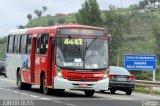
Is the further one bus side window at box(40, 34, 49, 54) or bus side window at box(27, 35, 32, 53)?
bus side window at box(27, 35, 32, 53)

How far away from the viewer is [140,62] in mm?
35500

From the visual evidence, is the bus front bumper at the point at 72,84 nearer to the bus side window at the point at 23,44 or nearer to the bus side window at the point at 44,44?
the bus side window at the point at 44,44

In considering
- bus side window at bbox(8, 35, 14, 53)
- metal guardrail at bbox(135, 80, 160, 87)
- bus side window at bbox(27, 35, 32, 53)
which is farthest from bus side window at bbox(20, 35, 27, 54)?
metal guardrail at bbox(135, 80, 160, 87)

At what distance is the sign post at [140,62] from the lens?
116 feet

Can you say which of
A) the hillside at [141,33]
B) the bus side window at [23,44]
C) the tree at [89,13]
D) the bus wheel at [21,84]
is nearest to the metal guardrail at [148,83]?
the bus wheel at [21,84]

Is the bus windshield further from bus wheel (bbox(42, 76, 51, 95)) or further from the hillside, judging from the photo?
the hillside

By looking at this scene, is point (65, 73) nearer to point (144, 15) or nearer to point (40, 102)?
point (40, 102)

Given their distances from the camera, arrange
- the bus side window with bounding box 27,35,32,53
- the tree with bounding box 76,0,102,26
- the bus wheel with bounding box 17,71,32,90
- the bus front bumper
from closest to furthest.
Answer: the bus front bumper < the bus side window with bounding box 27,35,32,53 < the bus wheel with bounding box 17,71,32,90 < the tree with bounding box 76,0,102,26

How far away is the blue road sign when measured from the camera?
116 feet

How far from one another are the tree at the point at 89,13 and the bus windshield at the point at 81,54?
75279mm

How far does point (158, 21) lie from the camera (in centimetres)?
18188

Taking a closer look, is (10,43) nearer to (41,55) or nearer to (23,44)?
(23,44)

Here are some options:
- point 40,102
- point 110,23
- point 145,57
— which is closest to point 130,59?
point 145,57

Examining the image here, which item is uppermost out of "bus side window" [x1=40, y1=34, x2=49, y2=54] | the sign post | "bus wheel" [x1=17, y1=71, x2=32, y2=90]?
"bus side window" [x1=40, y1=34, x2=49, y2=54]
